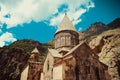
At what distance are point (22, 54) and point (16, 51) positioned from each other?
1808 mm

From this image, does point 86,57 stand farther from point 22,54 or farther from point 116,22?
point 116,22

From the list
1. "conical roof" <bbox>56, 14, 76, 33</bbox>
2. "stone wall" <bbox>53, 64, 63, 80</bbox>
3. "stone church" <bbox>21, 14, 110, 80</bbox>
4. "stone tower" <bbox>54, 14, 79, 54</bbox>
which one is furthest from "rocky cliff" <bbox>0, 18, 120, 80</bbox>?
"stone wall" <bbox>53, 64, 63, 80</bbox>

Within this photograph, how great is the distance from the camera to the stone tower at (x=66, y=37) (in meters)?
22.8

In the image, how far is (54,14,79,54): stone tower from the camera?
896 inches

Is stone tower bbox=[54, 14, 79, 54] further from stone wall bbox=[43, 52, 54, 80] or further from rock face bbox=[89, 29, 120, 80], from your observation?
rock face bbox=[89, 29, 120, 80]

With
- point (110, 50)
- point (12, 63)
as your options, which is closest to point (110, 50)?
point (110, 50)

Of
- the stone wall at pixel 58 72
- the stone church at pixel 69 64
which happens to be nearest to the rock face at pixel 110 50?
the stone church at pixel 69 64

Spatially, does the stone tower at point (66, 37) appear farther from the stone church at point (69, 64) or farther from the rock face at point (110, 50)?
the rock face at point (110, 50)

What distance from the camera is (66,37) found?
23141 mm

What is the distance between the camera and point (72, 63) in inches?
666

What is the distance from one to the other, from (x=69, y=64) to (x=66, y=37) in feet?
23.3

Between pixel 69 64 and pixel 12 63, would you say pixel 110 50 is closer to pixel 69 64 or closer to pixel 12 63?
pixel 69 64

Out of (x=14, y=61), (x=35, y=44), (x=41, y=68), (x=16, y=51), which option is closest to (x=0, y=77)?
(x=14, y=61)

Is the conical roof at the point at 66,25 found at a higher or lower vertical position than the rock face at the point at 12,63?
higher
